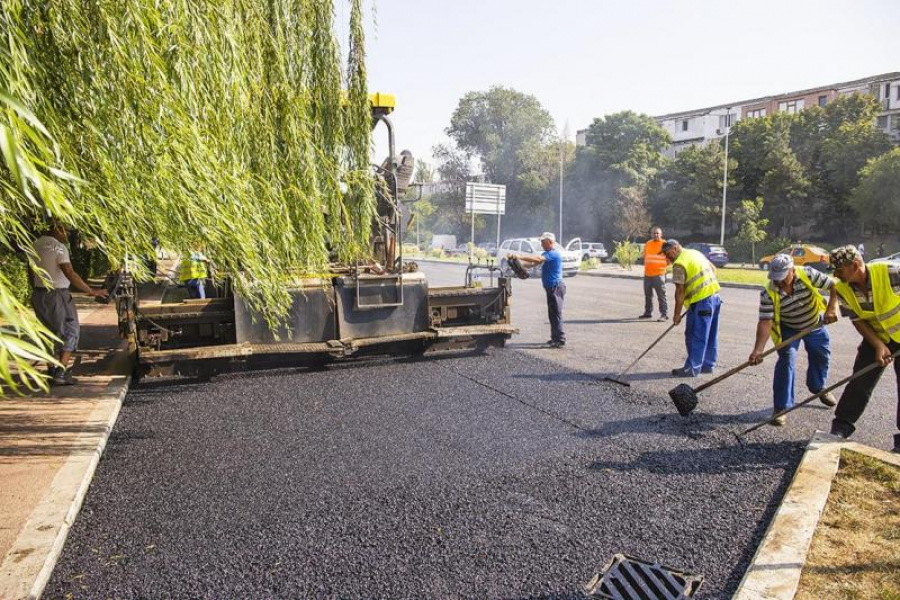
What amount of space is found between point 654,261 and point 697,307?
4.24m

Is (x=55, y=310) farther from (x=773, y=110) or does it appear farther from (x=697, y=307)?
(x=773, y=110)

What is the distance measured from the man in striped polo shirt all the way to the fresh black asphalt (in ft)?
1.44

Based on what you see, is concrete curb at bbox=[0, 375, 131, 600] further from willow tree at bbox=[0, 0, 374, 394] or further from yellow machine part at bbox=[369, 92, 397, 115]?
yellow machine part at bbox=[369, 92, 397, 115]

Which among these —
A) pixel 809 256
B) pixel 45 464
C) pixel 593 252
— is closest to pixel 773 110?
pixel 593 252

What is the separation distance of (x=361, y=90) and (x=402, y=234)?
83.7 inches

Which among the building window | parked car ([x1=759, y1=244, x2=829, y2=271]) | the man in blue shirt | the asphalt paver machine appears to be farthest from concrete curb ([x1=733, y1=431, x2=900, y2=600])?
the building window

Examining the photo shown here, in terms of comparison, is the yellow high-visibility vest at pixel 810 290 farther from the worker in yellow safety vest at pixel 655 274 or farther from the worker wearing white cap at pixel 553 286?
the worker in yellow safety vest at pixel 655 274

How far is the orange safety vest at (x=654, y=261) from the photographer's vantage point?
1066 cm

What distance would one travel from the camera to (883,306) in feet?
13.4

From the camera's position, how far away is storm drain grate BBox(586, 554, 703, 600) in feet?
8.59

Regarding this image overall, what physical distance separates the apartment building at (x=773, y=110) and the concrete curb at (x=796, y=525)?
118 ft

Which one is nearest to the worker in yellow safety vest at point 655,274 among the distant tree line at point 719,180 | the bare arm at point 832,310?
the bare arm at point 832,310

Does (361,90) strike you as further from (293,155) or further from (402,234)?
(402,234)

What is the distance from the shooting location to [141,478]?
3.92 meters
